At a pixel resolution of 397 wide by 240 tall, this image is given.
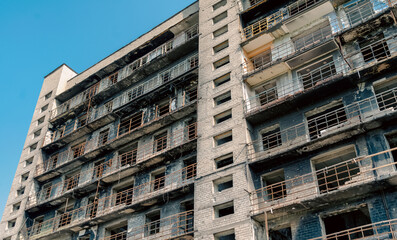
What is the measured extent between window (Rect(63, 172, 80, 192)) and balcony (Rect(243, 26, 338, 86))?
1620 centimetres

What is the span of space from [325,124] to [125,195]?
14.9 metres

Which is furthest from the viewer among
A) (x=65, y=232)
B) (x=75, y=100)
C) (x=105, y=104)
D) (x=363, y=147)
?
(x=75, y=100)

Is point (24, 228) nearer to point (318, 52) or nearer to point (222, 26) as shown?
point (222, 26)

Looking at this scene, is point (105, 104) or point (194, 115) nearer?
point (194, 115)

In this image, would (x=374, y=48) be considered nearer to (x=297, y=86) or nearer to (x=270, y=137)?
(x=297, y=86)

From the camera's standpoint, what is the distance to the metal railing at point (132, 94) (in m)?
34.3

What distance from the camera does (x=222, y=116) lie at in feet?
92.8

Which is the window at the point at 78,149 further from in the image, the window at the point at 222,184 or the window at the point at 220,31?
the window at the point at 222,184

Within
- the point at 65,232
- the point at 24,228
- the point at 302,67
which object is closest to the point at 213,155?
the point at 302,67

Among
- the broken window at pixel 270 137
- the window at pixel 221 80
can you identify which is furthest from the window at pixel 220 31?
the broken window at pixel 270 137

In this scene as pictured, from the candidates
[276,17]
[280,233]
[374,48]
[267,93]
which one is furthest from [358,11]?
A: [280,233]

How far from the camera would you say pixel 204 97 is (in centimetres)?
2956

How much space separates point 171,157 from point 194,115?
3.36m

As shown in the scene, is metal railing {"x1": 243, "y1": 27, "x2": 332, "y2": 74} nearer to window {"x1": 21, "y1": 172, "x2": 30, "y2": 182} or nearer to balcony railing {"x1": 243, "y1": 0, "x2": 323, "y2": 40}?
balcony railing {"x1": 243, "y1": 0, "x2": 323, "y2": 40}
